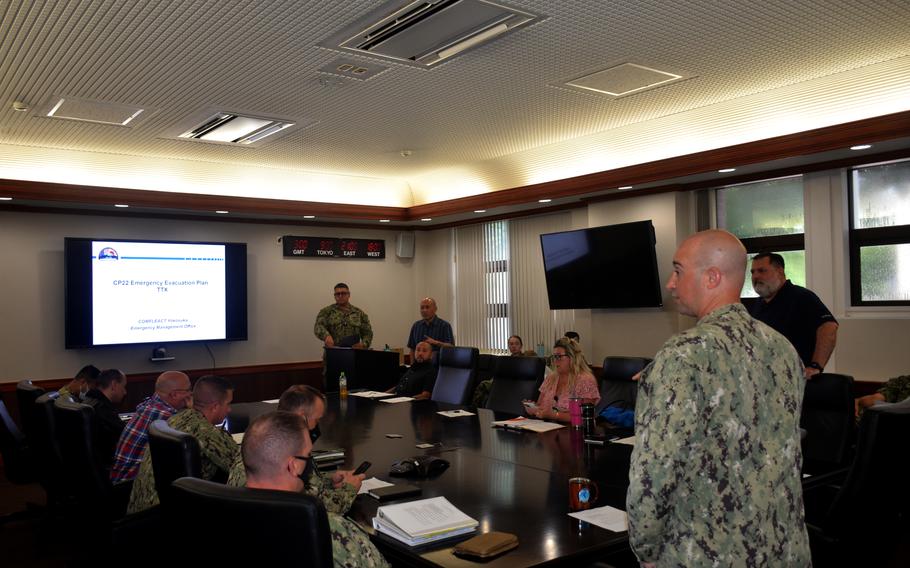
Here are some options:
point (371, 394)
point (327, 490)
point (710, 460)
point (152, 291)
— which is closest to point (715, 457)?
point (710, 460)

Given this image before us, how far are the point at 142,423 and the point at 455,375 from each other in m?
2.61

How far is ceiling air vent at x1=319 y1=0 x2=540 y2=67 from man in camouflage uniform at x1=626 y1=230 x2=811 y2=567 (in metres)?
2.43

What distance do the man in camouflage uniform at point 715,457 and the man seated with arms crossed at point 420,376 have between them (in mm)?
4503

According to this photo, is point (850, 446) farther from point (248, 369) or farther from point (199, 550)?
point (248, 369)

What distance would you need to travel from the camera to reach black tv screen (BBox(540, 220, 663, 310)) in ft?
22.5

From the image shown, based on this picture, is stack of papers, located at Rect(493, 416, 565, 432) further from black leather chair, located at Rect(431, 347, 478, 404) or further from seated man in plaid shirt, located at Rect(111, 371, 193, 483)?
seated man in plaid shirt, located at Rect(111, 371, 193, 483)

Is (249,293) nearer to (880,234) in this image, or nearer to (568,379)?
(568,379)

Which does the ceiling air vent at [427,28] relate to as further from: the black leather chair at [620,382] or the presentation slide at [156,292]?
the presentation slide at [156,292]

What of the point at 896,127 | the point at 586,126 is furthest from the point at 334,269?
the point at 896,127

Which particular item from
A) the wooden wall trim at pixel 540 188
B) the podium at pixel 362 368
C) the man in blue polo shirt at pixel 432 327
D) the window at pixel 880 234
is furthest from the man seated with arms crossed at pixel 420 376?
the window at pixel 880 234

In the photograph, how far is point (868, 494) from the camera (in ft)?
9.94

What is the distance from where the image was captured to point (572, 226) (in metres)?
8.08

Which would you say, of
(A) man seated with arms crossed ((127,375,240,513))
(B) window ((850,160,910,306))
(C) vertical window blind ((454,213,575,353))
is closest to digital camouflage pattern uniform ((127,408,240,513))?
(A) man seated with arms crossed ((127,375,240,513))

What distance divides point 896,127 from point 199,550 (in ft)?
16.0
